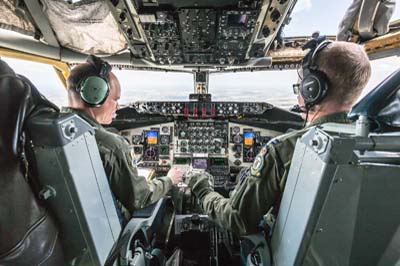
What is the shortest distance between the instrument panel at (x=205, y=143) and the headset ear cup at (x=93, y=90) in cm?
212

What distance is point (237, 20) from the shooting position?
6.48 ft

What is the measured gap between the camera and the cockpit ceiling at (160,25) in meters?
1.84

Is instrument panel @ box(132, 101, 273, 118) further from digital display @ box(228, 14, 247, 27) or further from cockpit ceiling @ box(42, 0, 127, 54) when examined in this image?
Result: digital display @ box(228, 14, 247, 27)

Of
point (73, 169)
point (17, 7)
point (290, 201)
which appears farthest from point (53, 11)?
point (290, 201)

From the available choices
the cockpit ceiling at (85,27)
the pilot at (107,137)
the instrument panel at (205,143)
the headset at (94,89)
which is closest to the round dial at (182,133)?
the instrument panel at (205,143)

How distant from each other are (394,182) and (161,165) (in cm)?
304

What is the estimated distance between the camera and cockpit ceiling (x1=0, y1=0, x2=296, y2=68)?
72.4 inches

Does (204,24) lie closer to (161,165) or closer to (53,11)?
(53,11)

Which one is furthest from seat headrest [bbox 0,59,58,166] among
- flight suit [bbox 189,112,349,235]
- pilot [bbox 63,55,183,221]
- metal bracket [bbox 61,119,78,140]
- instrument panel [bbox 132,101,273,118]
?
instrument panel [bbox 132,101,273,118]

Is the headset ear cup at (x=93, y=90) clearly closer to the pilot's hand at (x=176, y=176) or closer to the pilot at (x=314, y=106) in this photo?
the pilot's hand at (x=176, y=176)

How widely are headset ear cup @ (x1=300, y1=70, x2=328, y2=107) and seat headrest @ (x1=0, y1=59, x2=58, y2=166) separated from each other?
3.29ft

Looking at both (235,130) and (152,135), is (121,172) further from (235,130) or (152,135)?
(235,130)

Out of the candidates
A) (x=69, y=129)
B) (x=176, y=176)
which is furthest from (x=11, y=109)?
(x=176, y=176)

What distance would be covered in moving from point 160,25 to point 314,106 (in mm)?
1381
